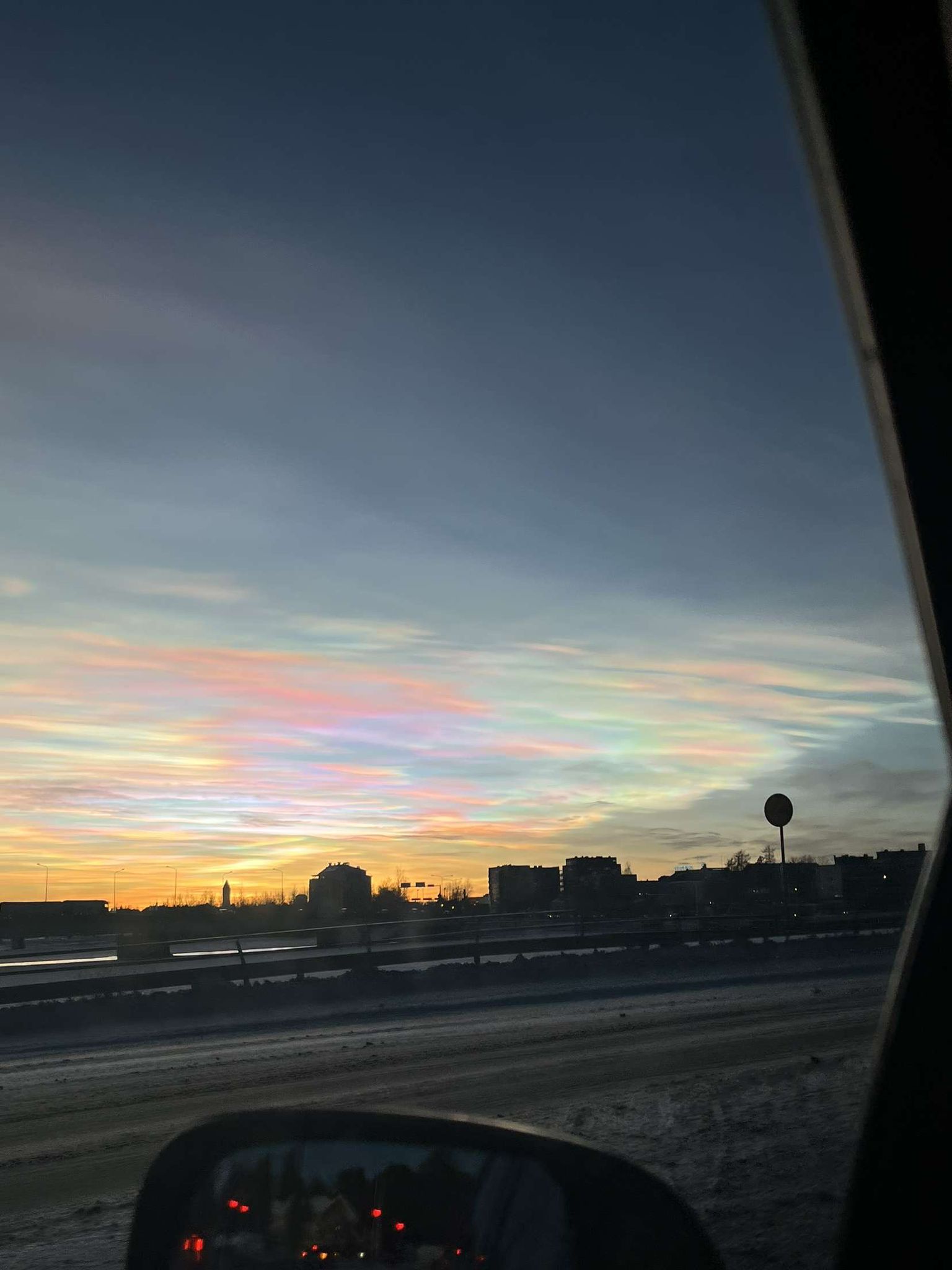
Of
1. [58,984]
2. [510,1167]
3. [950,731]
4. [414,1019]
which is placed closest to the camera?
[510,1167]

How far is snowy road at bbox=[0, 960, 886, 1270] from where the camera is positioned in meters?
7.32

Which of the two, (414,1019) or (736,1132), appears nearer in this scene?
(736,1132)

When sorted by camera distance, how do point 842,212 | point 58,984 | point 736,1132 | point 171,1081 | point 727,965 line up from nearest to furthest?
point 842,212, point 736,1132, point 171,1081, point 58,984, point 727,965

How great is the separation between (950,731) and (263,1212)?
1.75 meters

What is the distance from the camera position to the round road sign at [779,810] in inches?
1351

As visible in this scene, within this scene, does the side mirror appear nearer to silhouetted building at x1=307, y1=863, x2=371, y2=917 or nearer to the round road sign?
the round road sign

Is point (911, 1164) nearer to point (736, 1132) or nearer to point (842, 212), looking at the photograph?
point (842, 212)

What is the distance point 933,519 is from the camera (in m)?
2.27

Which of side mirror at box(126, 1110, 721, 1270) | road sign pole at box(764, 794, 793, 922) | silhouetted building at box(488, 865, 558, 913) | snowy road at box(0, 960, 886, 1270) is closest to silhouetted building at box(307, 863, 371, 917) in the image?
silhouetted building at box(488, 865, 558, 913)

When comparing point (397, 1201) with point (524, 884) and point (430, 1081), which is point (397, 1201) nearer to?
point (430, 1081)

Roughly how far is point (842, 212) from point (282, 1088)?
442 inches

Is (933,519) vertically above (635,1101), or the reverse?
(933,519)

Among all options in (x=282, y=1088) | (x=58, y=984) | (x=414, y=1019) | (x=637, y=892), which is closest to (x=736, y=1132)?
(x=282, y=1088)

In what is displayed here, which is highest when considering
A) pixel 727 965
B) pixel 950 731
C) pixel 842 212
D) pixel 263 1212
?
pixel 842 212
